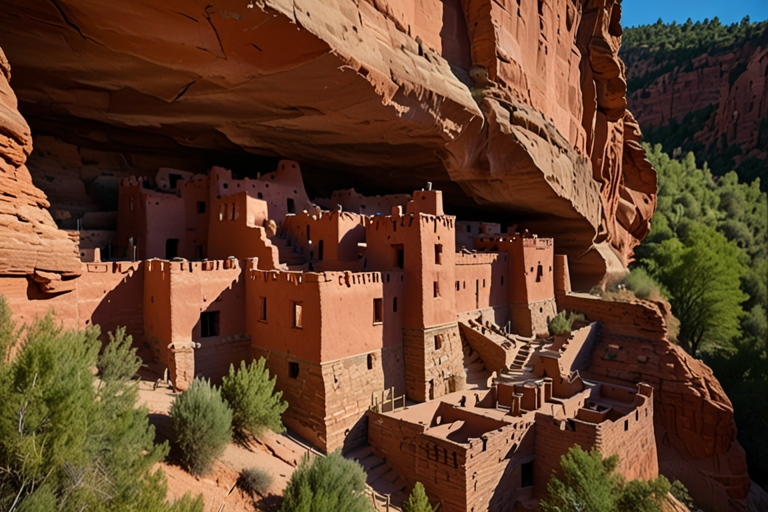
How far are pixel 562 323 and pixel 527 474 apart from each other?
9.55 meters

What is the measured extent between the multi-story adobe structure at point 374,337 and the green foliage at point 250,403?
157cm

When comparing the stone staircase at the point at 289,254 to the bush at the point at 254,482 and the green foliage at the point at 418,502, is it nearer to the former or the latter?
the bush at the point at 254,482

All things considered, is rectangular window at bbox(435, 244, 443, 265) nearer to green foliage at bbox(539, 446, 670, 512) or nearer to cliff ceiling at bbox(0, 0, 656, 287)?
cliff ceiling at bbox(0, 0, 656, 287)

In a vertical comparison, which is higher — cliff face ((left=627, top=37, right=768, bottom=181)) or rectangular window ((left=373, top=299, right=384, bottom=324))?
cliff face ((left=627, top=37, right=768, bottom=181))

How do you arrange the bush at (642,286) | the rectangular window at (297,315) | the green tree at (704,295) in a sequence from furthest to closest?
the green tree at (704,295)
the bush at (642,286)
the rectangular window at (297,315)

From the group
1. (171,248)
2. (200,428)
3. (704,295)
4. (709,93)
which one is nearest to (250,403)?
(200,428)

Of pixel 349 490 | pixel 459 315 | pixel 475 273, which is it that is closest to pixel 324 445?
pixel 349 490

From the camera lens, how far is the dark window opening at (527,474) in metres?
14.6

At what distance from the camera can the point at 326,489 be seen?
1074 centimetres

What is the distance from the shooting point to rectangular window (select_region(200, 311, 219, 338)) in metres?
16.0

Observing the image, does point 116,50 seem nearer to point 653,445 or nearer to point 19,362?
point 19,362

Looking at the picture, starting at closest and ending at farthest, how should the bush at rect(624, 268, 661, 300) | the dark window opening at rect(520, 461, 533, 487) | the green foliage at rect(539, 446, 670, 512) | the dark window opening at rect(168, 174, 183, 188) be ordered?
the green foliage at rect(539, 446, 670, 512)
the dark window opening at rect(520, 461, 533, 487)
the dark window opening at rect(168, 174, 183, 188)
the bush at rect(624, 268, 661, 300)

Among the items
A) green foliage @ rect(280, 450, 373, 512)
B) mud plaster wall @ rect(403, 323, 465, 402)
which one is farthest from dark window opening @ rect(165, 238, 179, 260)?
green foliage @ rect(280, 450, 373, 512)

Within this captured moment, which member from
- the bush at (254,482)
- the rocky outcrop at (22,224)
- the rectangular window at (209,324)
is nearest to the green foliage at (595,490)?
the bush at (254,482)
